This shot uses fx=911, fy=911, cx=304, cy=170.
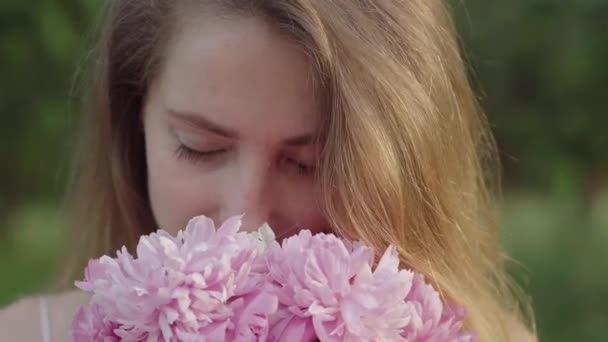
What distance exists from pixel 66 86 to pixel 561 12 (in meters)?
1.85

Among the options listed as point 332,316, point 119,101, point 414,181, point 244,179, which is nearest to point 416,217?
point 414,181

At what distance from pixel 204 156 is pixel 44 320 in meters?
0.53

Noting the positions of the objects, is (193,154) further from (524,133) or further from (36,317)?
(524,133)

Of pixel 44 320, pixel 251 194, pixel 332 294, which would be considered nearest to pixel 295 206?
pixel 251 194

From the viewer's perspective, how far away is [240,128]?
1381mm

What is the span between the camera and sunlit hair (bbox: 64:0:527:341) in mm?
1398

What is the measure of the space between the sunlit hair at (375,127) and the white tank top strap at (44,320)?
21 cm

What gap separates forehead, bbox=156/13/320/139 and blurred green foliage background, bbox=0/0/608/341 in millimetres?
1846

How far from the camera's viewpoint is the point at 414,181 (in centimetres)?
148

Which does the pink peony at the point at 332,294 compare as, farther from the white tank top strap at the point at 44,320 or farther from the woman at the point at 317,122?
the white tank top strap at the point at 44,320

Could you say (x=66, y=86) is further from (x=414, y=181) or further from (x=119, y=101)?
(x=414, y=181)

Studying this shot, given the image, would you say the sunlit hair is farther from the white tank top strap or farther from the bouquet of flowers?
the bouquet of flowers

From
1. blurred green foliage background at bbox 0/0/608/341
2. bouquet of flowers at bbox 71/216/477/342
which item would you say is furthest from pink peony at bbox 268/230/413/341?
blurred green foliage background at bbox 0/0/608/341

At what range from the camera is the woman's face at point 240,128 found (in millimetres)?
1370
